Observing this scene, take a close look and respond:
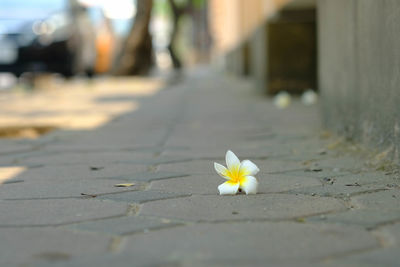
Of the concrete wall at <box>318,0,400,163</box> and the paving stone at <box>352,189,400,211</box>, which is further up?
the concrete wall at <box>318,0,400,163</box>

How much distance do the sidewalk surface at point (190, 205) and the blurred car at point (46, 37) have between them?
26.9 ft

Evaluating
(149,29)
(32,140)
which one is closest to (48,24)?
(149,29)

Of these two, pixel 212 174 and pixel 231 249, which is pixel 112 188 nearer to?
pixel 212 174

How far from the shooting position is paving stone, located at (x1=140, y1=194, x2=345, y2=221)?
6.00 ft

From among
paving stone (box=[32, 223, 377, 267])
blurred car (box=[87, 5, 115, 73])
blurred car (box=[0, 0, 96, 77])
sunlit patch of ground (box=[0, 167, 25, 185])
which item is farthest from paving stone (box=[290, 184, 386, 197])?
blurred car (box=[87, 5, 115, 73])

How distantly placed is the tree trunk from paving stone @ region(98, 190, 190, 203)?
32.8ft

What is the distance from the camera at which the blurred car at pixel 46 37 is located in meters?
11.5

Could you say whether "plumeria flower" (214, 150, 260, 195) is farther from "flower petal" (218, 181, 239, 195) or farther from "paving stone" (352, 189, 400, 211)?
"paving stone" (352, 189, 400, 211)

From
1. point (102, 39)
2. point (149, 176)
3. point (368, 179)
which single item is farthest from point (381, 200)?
point (102, 39)

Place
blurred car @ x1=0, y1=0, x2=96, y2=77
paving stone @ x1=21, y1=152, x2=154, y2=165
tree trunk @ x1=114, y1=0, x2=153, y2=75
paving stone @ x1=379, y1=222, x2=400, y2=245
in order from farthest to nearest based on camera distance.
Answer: tree trunk @ x1=114, y1=0, x2=153, y2=75
blurred car @ x1=0, y1=0, x2=96, y2=77
paving stone @ x1=21, y1=152, x2=154, y2=165
paving stone @ x1=379, y1=222, x2=400, y2=245

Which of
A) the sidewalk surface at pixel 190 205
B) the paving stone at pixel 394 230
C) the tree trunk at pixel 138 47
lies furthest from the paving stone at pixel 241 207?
the tree trunk at pixel 138 47

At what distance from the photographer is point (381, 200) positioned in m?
1.98

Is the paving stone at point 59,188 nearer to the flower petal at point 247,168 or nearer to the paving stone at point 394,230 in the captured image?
the flower petal at point 247,168

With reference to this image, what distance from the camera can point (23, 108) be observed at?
6379 millimetres
